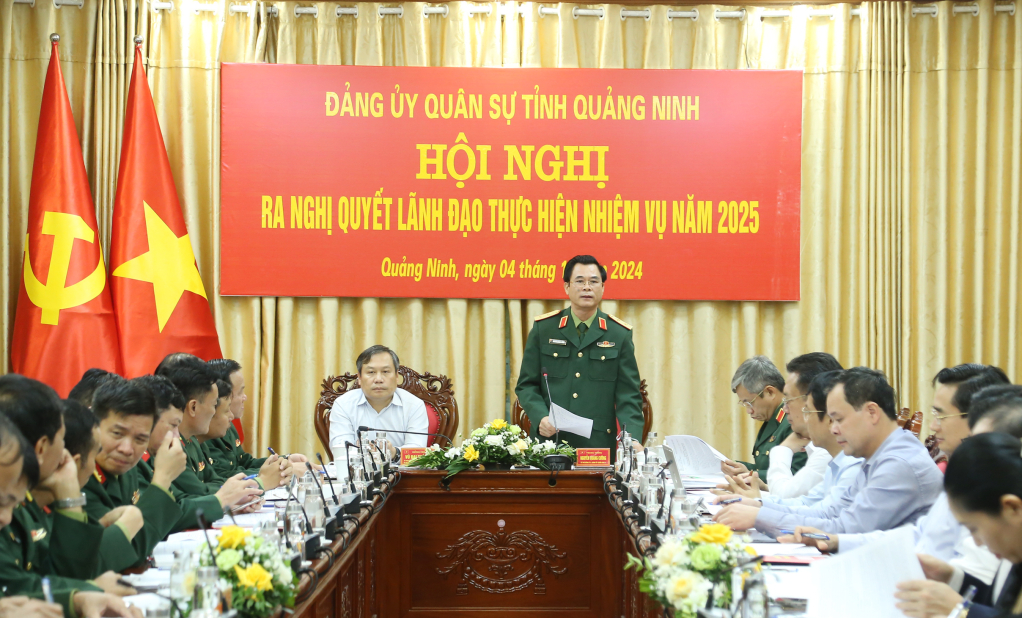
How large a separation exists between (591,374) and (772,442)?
94 centimetres

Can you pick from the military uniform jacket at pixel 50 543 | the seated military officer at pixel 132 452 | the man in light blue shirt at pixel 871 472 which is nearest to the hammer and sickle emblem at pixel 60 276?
the seated military officer at pixel 132 452

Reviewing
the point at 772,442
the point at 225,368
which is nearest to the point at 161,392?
the point at 225,368

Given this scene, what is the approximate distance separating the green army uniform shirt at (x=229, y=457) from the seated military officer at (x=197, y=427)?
0.31 meters

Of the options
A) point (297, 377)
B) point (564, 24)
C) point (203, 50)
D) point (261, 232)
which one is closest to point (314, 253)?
point (261, 232)

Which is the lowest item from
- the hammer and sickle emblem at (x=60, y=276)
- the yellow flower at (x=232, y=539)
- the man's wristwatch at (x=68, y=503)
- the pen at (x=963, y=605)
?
the pen at (x=963, y=605)

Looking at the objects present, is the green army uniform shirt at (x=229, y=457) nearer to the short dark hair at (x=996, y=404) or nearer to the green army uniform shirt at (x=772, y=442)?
the green army uniform shirt at (x=772, y=442)

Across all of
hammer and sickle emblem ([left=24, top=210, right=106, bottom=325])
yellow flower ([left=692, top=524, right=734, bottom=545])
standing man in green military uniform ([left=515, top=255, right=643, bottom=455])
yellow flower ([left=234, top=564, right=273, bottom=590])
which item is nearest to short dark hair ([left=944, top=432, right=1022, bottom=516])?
yellow flower ([left=692, top=524, right=734, bottom=545])

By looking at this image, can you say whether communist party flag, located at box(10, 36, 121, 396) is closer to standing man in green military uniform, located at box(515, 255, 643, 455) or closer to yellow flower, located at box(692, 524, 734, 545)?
standing man in green military uniform, located at box(515, 255, 643, 455)

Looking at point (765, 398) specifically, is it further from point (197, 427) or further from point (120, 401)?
point (120, 401)

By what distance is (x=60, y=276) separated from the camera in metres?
4.46

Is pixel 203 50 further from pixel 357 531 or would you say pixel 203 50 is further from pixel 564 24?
pixel 357 531

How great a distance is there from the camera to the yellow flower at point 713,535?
5.30 ft

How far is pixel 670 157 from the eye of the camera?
4914 mm

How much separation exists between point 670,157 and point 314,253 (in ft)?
7.12
